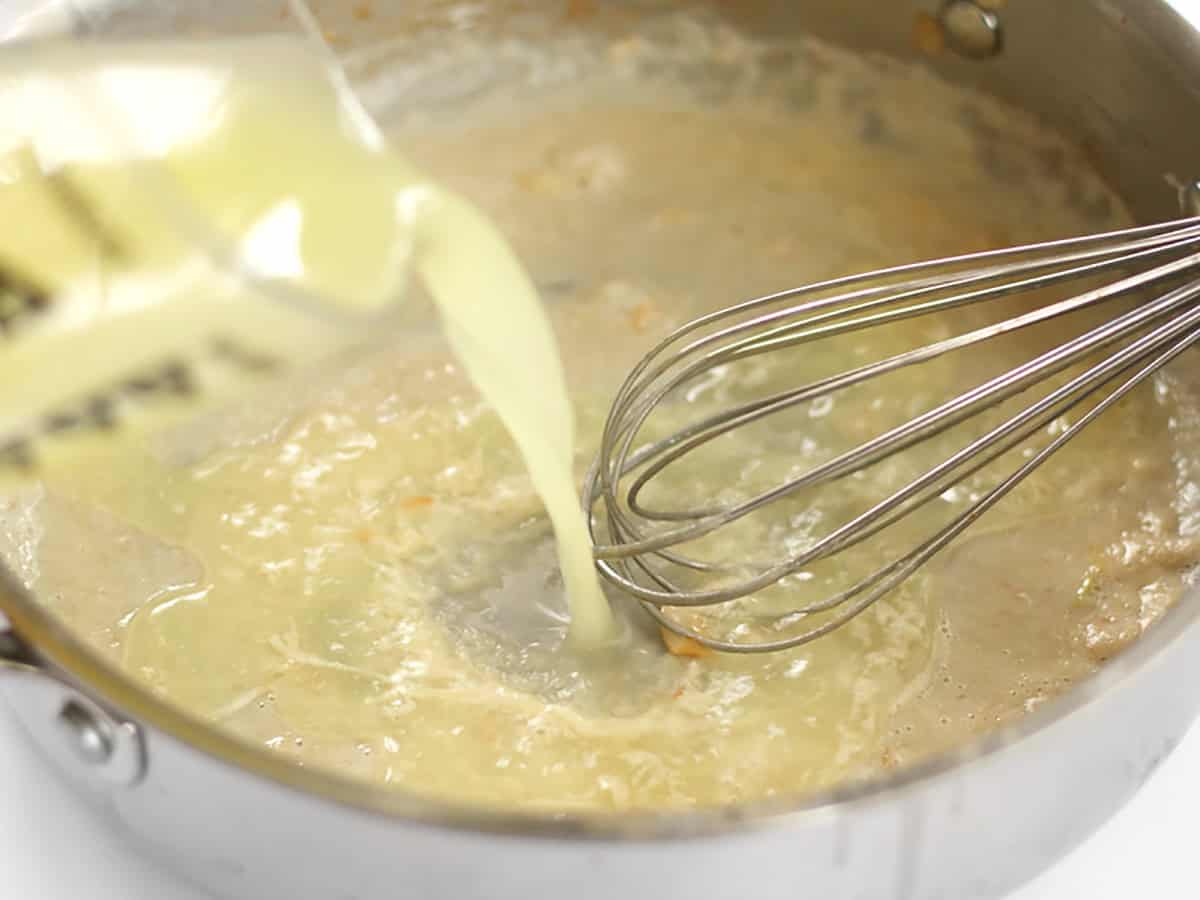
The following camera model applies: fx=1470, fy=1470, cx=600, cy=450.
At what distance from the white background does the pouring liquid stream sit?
0.65ft

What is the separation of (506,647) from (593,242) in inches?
14.7

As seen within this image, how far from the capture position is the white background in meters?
0.69

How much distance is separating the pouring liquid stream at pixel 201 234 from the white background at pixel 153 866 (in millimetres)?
197

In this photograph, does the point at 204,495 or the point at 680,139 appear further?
the point at 680,139

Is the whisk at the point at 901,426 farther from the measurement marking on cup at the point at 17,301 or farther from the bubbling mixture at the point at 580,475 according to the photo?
the measurement marking on cup at the point at 17,301

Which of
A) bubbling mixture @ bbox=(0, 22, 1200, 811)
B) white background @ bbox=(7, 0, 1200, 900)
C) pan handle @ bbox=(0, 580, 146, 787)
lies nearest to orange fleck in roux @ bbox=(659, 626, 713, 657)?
bubbling mixture @ bbox=(0, 22, 1200, 811)

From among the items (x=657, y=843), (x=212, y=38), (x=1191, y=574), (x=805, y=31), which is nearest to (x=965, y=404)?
(x=1191, y=574)

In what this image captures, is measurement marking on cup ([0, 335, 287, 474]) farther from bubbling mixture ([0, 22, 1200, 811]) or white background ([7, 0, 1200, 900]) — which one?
white background ([7, 0, 1200, 900])

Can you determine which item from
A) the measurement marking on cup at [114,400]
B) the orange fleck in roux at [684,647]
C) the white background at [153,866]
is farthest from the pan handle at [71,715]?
the orange fleck in roux at [684,647]

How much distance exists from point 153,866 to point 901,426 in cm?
45

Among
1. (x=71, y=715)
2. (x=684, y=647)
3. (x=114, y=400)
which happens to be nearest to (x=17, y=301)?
(x=114, y=400)

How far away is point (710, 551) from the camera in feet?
3.00

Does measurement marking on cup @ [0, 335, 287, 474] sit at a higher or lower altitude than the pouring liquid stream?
lower

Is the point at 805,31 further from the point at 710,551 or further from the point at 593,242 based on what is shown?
the point at 710,551
